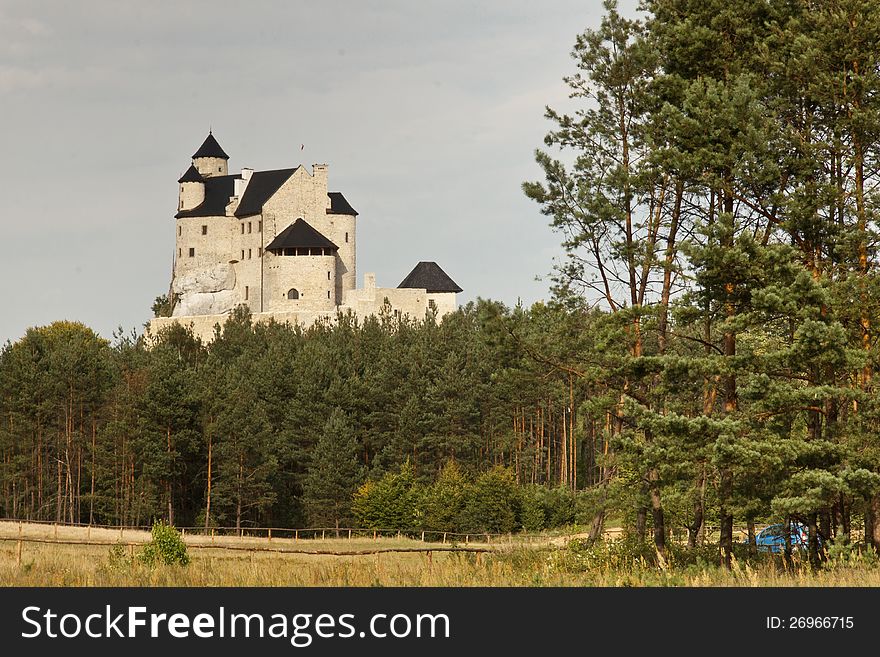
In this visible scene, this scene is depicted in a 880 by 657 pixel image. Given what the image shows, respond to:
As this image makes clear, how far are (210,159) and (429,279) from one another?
2725cm

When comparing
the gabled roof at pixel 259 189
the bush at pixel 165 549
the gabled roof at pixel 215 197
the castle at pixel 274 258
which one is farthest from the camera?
→ the gabled roof at pixel 215 197

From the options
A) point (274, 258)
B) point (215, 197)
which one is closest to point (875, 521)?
point (274, 258)

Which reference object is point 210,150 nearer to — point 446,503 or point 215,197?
point 215,197

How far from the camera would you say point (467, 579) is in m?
13.8

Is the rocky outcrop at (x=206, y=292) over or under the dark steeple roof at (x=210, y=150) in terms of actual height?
under

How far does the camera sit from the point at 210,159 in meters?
111

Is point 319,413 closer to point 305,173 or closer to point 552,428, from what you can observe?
point 552,428

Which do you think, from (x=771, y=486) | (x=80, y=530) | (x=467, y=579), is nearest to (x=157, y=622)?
(x=467, y=579)

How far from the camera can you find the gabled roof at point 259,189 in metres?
102

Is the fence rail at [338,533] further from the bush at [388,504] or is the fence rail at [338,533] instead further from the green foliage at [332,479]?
the green foliage at [332,479]

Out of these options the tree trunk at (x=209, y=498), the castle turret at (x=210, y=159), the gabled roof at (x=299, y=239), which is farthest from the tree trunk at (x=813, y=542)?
the castle turret at (x=210, y=159)

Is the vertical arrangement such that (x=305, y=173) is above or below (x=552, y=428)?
above

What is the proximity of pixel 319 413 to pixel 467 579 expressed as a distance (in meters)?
46.0

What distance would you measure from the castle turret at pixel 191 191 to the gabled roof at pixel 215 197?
0.47 metres
